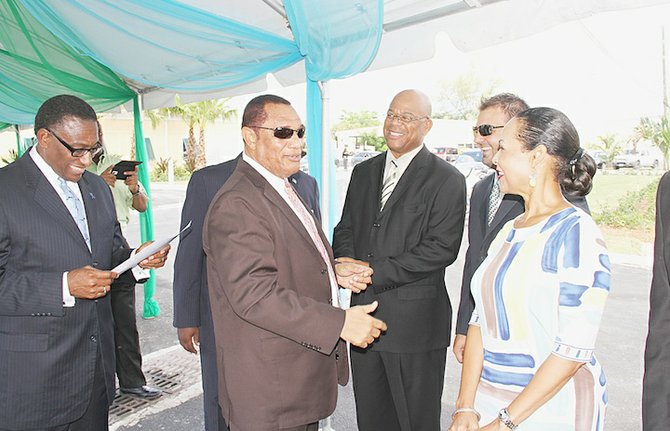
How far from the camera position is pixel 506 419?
5.07 feet

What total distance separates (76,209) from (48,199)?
18 centimetres

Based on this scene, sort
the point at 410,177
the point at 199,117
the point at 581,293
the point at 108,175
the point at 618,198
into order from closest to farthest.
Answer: the point at 581,293 → the point at 410,177 → the point at 108,175 → the point at 618,198 → the point at 199,117

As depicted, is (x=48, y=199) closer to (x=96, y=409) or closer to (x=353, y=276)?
(x=96, y=409)

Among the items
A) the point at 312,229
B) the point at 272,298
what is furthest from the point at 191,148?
the point at 272,298

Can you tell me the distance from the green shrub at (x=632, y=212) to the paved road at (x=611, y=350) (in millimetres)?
1862

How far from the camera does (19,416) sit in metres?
2.01

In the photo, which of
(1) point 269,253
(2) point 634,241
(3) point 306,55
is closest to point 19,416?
(1) point 269,253

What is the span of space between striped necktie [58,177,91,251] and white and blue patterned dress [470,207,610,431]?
184 cm

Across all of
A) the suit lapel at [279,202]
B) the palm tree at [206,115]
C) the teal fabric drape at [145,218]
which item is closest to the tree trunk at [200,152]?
the palm tree at [206,115]

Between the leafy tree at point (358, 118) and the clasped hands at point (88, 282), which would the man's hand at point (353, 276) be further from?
the leafy tree at point (358, 118)

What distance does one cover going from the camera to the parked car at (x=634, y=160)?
1339cm

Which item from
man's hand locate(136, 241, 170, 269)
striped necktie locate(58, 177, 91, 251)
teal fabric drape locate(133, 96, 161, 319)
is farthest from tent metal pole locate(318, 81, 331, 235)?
teal fabric drape locate(133, 96, 161, 319)

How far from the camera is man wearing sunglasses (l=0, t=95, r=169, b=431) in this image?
6.49 feet

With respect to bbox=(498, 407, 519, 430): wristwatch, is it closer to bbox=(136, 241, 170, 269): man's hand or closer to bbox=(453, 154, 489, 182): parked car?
bbox=(136, 241, 170, 269): man's hand
